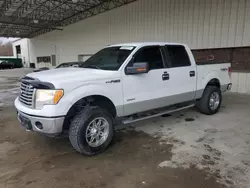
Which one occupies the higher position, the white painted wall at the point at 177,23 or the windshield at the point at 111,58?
the white painted wall at the point at 177,23

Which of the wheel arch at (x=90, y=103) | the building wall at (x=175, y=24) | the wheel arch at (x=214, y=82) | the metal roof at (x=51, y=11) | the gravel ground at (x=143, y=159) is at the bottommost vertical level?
the gravel ground at (x=143, y=159)

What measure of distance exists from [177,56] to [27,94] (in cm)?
313

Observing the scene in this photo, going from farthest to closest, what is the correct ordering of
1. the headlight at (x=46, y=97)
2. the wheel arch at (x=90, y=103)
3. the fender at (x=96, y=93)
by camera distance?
1. the wheel arch at (x=90, y=103)
2. the fender at (x=96, y=93)
3. the headlight at (x=46, y=97)

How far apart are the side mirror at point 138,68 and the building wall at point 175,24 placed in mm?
6986

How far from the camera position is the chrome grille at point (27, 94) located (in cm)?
315

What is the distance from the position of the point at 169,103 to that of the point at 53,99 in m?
2.47

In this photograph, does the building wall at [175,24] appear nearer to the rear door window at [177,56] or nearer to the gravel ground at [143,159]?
the rear door window at [177,56]

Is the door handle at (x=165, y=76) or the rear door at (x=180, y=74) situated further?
the rear door at (x=180, y=74)

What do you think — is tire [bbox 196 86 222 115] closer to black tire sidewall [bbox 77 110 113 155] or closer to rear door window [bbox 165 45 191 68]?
rear door window [bbox 165 45 191 68]

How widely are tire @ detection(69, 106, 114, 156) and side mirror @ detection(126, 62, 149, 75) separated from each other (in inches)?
32.4

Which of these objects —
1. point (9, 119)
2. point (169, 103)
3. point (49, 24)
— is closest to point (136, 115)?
point (169, 103)

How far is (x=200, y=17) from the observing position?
9.75 metres

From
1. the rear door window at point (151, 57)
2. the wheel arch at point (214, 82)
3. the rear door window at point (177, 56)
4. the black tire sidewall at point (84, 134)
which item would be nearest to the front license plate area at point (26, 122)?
the black tire sidewall at point (84, 134)

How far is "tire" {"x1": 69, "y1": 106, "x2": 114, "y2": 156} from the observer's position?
3111 millimetres
